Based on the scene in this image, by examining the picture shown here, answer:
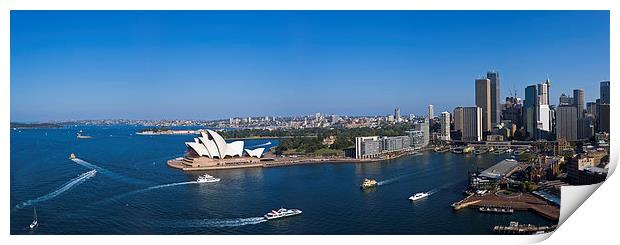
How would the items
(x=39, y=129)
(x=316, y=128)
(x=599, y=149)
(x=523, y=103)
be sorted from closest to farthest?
(x=599, y=149)
(x=39, y=129)
(x=523, y=103)
(x=316, y=128)

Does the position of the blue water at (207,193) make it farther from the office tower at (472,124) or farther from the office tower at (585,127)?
the office tower at (585,127)

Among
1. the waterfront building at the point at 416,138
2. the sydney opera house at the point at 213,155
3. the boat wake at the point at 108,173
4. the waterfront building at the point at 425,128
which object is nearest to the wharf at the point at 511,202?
the waterfront building at the point at 425,128

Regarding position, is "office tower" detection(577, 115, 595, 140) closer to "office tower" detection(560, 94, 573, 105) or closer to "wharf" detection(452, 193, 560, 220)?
"office tower" detection(560, 94, 573, 105)
